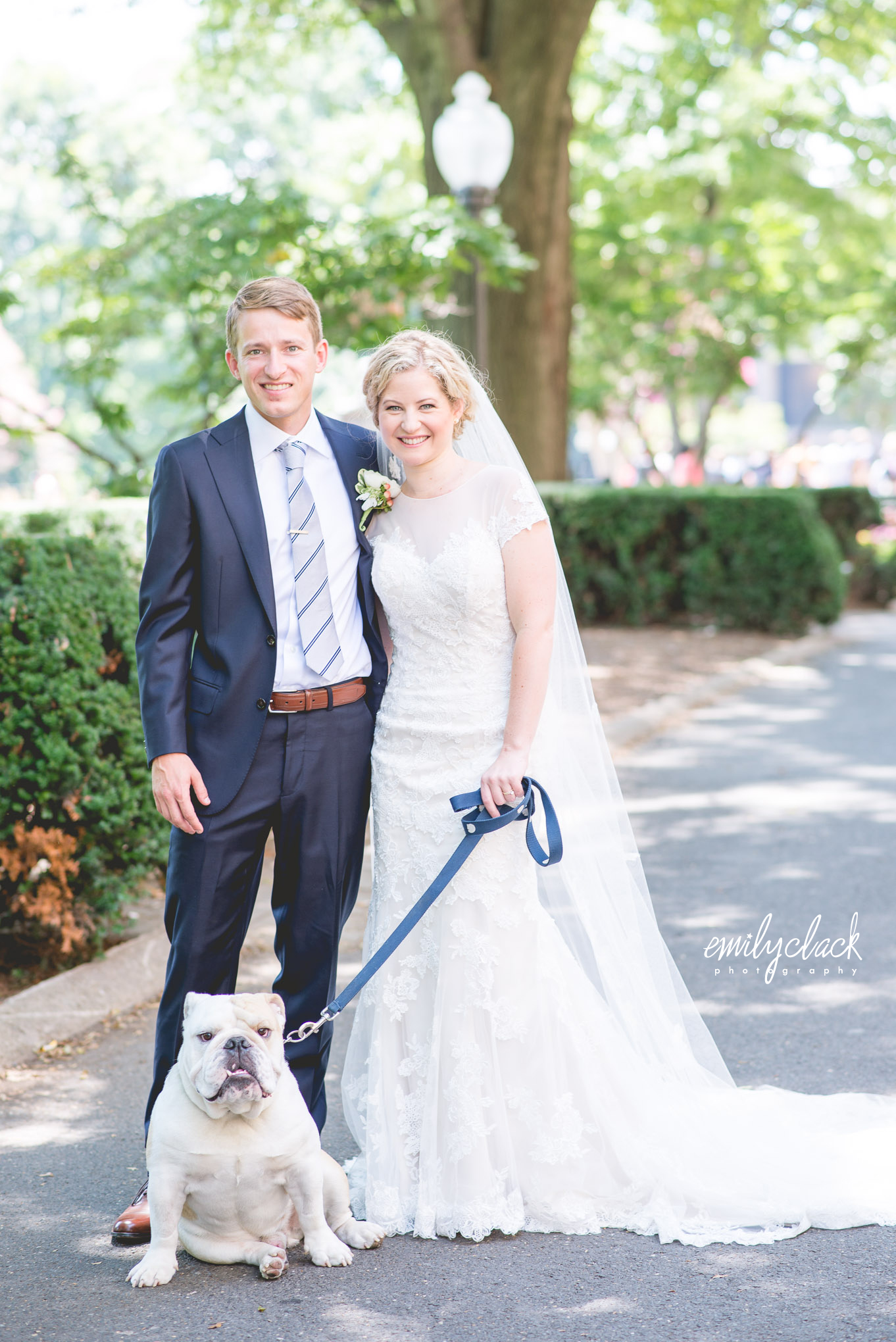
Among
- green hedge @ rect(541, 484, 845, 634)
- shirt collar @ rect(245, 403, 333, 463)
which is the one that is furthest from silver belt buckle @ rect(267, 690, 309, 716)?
green hedge @ rect(541, 484, 845, 634)

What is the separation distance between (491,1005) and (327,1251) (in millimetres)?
753

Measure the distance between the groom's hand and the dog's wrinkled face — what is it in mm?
472

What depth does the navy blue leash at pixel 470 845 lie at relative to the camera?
3482 millimetres

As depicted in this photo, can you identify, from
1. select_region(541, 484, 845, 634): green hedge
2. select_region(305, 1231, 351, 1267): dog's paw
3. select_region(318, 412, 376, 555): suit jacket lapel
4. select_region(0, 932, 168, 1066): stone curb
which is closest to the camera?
select_region(305, 1231, 351, 1267): dog's paw

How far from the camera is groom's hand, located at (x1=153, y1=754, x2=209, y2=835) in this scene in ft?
10.9

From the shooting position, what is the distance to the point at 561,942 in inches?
145

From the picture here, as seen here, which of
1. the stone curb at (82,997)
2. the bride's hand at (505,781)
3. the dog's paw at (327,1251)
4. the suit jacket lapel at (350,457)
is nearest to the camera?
the dog's paw at (327,1251)

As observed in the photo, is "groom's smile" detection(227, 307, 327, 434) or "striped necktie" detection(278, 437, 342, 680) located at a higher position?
"groom's smile" detection(227, 307, 327, 434)

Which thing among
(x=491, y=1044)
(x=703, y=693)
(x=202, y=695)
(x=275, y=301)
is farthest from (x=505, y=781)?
(x=703, y=693)

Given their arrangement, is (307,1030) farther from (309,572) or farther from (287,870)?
(309,572)

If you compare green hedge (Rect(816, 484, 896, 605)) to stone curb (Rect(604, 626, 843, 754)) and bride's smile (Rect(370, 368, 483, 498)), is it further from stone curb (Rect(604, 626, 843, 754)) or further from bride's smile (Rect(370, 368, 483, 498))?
bride's smile (Rect(370, 368, 483, 498))

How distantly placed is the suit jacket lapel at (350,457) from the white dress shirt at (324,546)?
0.05 ft

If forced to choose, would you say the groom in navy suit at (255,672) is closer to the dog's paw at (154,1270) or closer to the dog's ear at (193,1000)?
the dog's paw at (154,1270)

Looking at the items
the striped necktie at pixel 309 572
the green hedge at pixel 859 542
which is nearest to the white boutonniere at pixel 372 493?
the striped necktie at pixel 309 572
